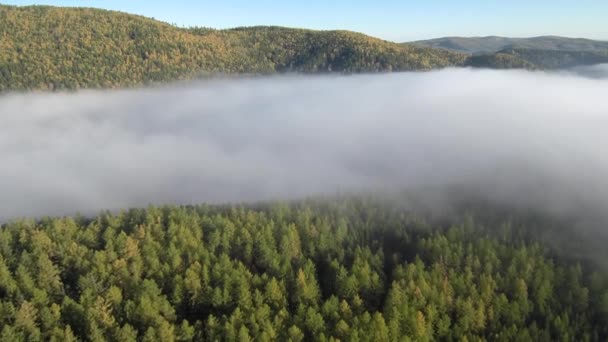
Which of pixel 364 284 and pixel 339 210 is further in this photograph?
pixel 339 210

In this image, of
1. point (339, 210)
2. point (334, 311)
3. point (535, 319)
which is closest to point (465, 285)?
point (535, 319)

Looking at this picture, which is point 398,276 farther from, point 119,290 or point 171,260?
point 119,290

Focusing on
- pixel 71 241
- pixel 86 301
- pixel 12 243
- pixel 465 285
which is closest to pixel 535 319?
pixel 465 285

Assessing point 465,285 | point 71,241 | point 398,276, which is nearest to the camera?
point 465,285

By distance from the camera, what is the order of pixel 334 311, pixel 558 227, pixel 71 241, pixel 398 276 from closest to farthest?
pixel 334 311, pixel 398 276, pixel 71 241, pixel 558 227

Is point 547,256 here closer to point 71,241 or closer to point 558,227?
point 558,227

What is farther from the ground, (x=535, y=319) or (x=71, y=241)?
(x=71, y=241)
